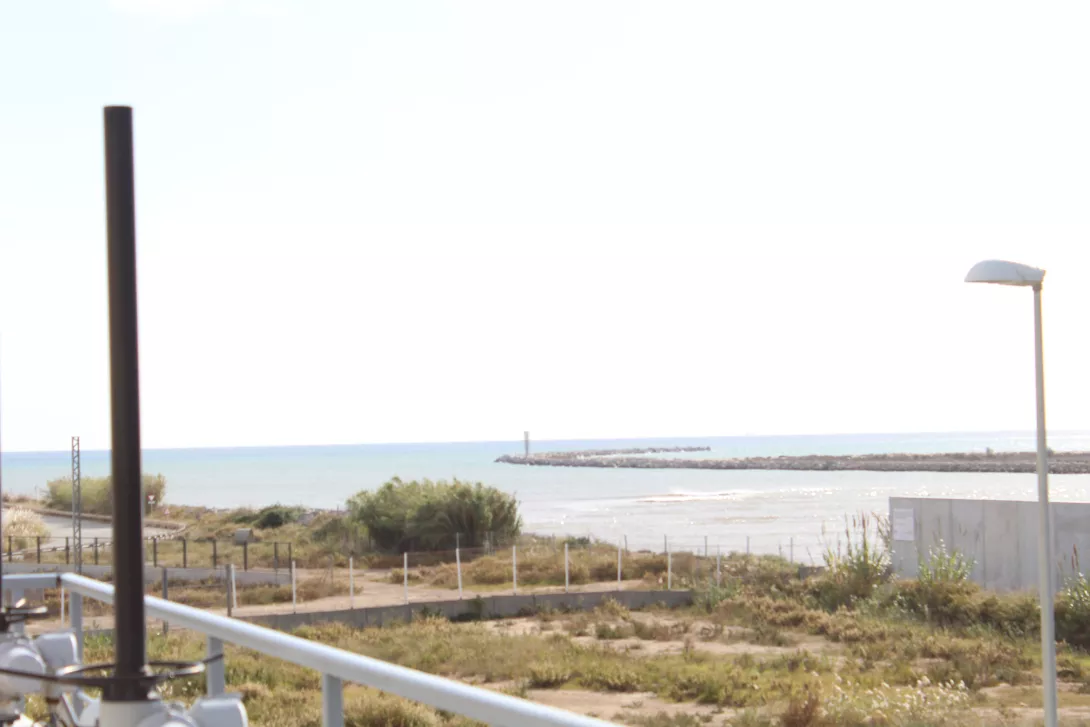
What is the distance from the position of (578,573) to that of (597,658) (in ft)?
33.2

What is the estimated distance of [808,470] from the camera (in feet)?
453

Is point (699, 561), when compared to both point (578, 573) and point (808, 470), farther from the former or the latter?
point (808, 470)

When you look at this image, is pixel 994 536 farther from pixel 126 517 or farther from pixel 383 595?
pixel 126 517

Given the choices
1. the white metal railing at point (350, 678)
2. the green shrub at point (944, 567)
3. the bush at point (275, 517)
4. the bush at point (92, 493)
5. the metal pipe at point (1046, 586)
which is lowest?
the bush at point (275, 517)

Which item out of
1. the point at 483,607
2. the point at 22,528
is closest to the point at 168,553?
the point at 22,528

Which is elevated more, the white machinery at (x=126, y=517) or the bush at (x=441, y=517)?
the white machinery at (x=126, y=517)

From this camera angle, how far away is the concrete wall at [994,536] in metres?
19.4

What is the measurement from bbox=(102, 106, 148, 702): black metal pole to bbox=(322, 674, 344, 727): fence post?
47cm

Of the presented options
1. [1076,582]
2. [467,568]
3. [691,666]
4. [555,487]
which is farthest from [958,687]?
[555,487]

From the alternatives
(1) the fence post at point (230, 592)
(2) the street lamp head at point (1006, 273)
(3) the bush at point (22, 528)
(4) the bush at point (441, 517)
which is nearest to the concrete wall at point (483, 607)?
(1) the fence post at point (230, 592)

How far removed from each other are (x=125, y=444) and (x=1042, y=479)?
26.7 feet

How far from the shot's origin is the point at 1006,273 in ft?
30.2

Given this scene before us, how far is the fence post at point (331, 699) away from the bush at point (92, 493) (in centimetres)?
4487

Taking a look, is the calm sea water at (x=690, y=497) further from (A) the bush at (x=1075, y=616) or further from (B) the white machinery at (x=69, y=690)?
(B) the white machinery at (x=69, y=690)
